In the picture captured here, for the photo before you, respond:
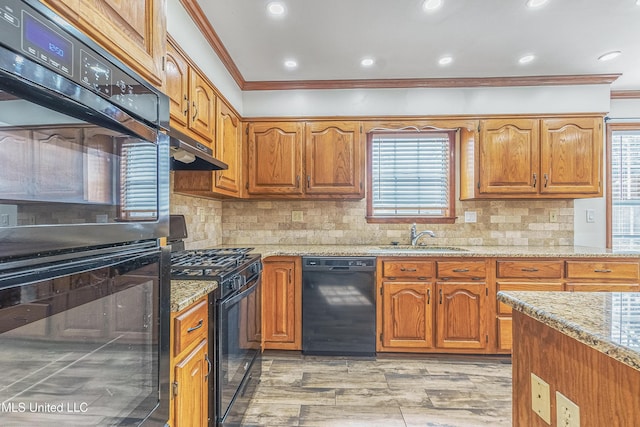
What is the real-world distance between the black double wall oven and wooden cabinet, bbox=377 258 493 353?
2.10m

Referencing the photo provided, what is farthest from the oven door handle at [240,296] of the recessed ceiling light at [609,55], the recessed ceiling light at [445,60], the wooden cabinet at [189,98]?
the recessed ceiling light at [609,55]

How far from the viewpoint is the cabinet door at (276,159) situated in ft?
9.98

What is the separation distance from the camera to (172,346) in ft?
3.61

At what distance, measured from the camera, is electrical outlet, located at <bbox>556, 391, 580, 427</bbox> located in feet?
2.52

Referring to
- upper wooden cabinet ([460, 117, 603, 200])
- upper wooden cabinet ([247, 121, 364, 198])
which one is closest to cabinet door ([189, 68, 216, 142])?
upper wooden cabinet ([247, 121, 364, 198])

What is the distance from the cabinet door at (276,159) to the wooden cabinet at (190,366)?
177 centimetres

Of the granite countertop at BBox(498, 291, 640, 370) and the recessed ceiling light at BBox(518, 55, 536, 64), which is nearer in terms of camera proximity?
the granite countertop at BBox(498, 291, 640, 370)

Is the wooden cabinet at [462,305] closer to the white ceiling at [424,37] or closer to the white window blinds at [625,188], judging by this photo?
the white ceiling at [424,37]

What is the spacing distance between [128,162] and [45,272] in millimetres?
312

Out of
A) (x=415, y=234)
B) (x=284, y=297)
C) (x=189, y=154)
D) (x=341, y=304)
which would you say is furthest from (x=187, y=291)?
(x=415, y=234)

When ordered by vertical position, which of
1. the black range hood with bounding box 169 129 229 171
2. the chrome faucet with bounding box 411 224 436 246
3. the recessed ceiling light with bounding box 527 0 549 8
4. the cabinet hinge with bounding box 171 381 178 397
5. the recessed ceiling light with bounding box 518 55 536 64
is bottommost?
the cabinet hinge with bounding box 171 381 178 397

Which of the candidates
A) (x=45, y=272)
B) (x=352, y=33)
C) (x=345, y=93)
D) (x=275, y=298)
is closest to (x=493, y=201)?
(x=345, y=93)

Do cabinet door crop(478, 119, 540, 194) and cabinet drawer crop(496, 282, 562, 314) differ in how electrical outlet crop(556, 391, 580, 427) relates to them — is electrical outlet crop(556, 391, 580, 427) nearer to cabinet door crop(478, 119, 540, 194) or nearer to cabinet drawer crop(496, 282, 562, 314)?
cabinet drawer crop(496, 282, 562, 314)

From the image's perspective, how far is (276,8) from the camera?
201cm
